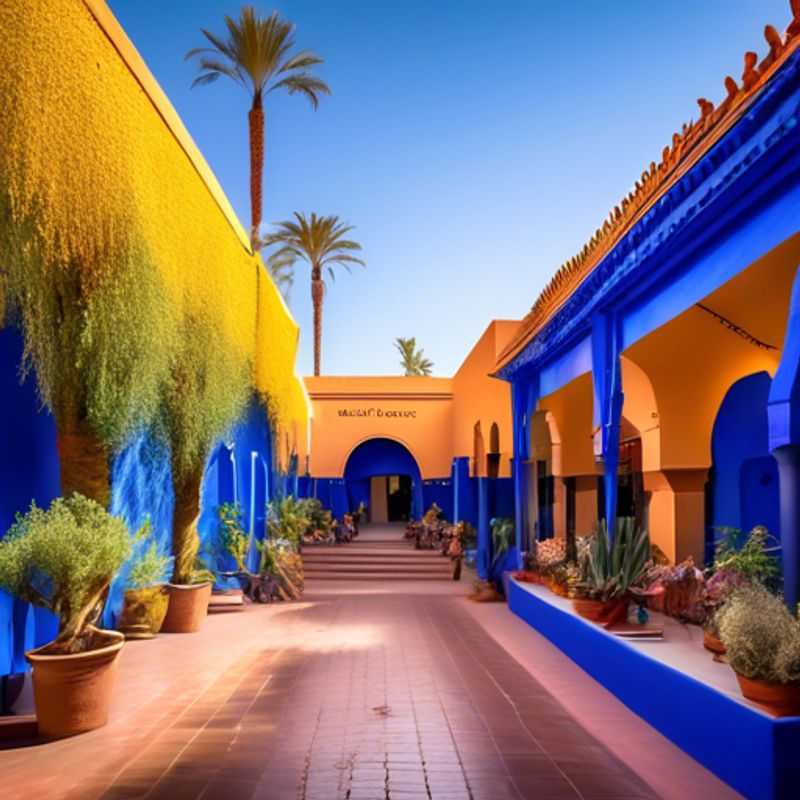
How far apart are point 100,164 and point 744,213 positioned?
4.73m

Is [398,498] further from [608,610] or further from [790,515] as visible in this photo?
[790,515]

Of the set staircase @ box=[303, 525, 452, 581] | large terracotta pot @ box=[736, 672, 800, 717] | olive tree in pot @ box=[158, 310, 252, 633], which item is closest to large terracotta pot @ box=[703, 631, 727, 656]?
large terracotta pot @ box=[736, 672, 800, 717]

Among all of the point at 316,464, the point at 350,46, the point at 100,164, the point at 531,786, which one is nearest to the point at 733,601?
the point at 531,786

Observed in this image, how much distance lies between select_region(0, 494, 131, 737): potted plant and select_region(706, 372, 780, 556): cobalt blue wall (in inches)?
250

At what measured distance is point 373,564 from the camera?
66.8ft

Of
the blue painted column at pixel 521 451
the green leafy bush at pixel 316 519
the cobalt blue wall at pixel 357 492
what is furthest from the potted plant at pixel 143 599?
the cobalt blue wall at pixel 357 492

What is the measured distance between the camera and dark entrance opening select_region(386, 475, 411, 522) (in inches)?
1526

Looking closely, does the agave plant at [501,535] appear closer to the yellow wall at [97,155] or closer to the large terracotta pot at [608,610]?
the large terracotta pot at [608,610]

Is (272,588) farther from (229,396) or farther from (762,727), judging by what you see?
(762,727)

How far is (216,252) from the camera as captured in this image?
10633mm

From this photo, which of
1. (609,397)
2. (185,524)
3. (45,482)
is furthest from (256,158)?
(45,482)

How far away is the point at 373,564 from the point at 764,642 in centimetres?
1592

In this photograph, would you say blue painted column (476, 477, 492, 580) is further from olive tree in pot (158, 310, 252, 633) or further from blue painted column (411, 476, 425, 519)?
blue painted column (411, 476, 425, 519)

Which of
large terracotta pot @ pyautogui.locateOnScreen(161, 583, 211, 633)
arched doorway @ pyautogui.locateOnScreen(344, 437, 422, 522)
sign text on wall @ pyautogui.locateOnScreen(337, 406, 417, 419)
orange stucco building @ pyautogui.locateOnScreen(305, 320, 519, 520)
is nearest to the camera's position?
large terracotta pot @ pyautogui.locateOnScreen(161, 583, 211, 633)
